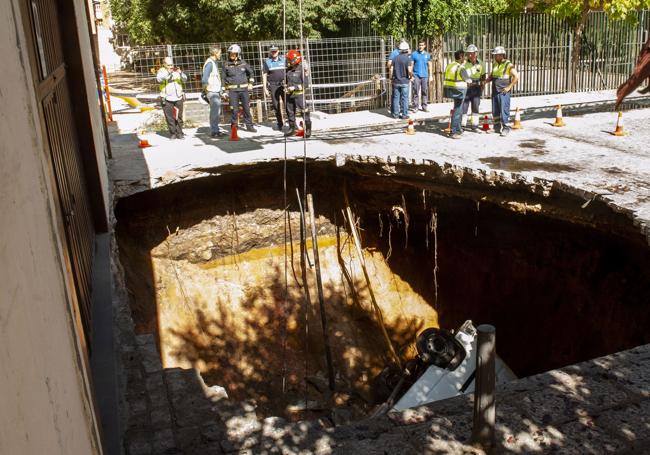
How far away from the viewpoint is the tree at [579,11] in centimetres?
1631

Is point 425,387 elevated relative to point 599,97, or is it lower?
lower

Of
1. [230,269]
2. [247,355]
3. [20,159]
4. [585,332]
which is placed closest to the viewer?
[20,159]

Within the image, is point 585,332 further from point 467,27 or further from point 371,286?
point 467,27

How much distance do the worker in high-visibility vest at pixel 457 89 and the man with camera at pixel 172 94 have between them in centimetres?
477

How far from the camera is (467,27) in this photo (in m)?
16.6

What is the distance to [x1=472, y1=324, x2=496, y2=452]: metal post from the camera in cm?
353

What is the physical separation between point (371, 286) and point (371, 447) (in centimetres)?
776

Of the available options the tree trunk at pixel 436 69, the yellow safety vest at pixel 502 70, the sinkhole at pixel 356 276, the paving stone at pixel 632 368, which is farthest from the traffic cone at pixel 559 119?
the paving stone at pixel 632 368

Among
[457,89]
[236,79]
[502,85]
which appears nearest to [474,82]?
[457,89]

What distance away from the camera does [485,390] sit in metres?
3.59

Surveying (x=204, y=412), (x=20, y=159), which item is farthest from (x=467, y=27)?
(x=20, y=159)

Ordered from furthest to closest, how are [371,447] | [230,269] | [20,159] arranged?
[230,269]
[371,447]
[20,159]

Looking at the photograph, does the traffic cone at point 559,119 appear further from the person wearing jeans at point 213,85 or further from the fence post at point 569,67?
the person wearing jeans at point 213,85

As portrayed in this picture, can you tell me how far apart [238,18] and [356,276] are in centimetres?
1011
